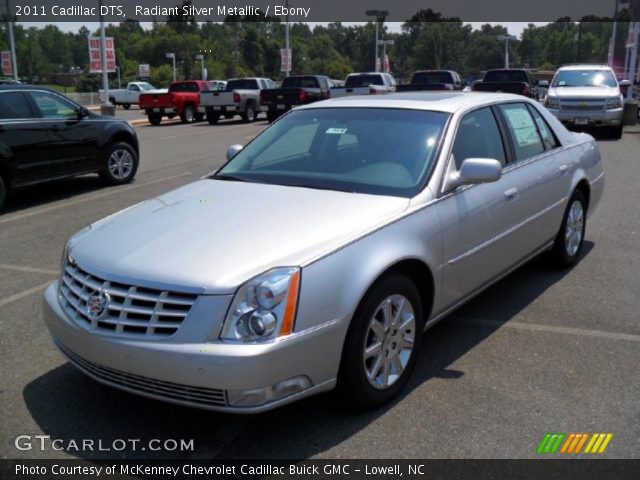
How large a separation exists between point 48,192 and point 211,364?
28.7ft

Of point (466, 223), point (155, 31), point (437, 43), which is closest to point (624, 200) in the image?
point (466, 223)

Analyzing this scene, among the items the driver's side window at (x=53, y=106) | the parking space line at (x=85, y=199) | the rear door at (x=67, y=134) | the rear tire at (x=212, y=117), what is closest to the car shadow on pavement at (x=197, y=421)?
the parking space line at (x=85, y=199)

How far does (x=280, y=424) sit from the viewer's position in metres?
3.50

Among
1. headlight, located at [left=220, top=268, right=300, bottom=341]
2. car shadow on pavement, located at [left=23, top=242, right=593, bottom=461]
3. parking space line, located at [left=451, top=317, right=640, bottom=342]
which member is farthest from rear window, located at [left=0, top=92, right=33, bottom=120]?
headlight, located at [left=220, top=268, right=300, bottom=341]

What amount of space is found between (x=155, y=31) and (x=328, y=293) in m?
110

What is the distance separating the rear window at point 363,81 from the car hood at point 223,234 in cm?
2413

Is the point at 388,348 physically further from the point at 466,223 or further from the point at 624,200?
the point at 624,200

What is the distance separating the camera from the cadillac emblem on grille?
324 cm

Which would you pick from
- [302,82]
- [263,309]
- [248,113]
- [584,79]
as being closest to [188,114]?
[248,113]

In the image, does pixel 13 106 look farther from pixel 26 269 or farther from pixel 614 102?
pixel 614 102

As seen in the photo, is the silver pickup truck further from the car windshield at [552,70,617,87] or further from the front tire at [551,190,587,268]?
the front tire at [551,190,587,268]

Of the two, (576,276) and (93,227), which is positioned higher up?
(93,227)

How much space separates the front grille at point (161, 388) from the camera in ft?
10.0

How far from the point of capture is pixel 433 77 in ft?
83.0
